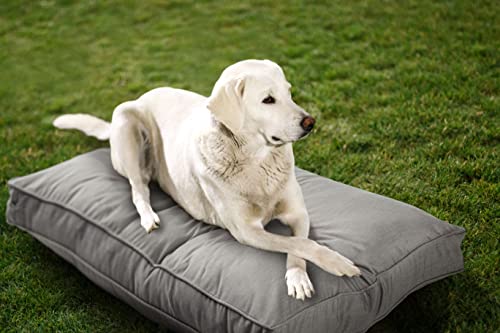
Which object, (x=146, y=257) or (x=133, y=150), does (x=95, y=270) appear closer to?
(x=146, y=257)

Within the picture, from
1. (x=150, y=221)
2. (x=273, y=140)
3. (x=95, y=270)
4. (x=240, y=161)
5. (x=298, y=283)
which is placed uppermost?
(x=273, y=140)

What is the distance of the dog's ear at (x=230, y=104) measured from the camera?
8.40 feet

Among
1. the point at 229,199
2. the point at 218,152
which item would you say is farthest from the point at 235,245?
the point at 218,152

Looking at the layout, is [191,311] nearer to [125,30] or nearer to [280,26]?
[280,26]

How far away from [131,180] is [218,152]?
766 mm

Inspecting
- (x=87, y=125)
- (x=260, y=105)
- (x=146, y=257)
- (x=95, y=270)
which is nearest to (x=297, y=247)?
(x=260, y=105)

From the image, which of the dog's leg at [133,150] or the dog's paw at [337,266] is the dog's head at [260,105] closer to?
the dog's paw at [337,266]

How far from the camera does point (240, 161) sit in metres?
2.76

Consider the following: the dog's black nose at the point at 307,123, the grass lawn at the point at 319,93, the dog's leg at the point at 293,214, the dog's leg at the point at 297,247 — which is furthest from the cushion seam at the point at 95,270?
the dog's black nose at the point at 307,123

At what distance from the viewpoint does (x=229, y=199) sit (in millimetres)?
2783

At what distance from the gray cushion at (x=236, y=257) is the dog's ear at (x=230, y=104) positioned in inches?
22.9

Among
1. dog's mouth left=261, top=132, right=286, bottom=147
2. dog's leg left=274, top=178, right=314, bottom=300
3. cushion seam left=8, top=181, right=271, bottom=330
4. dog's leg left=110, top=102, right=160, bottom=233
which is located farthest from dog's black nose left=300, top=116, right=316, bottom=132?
dog's leg left=110, top=102, right=160, bottom=233

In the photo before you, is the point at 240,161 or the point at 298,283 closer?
the point at 298,283

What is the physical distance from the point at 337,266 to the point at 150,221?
1.00m
